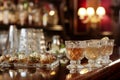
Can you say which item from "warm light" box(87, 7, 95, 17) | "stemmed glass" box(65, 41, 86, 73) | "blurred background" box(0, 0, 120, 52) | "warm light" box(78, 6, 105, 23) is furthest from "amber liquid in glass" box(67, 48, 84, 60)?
"warm light" box(87, 7, 95, 17)

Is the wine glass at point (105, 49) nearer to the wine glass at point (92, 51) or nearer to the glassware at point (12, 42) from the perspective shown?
the wine glass at point (92, 51)

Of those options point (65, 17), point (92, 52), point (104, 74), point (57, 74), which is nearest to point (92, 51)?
point (92, 52)

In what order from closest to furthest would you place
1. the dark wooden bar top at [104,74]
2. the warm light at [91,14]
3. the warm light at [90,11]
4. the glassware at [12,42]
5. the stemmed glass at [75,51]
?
the dark wooden bar top at [104,74] < the stemmed glass at [75,51] < the glassware at [12,42] < the warm light at [91,14] < the warm light at [90,11]

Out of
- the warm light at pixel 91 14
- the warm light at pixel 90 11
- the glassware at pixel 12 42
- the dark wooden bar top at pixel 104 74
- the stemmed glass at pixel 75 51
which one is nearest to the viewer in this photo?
the dark wooden bar top at pixel 104 74

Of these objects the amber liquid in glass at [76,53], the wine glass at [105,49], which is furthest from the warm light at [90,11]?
the amber liquid in glass at [76,53]

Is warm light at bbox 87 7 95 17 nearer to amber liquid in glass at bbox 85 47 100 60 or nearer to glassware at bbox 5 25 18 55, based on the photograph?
glassware at bbox 5 25 18 55

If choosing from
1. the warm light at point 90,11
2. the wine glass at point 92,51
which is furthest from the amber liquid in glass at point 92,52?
the warm light at point 90,11

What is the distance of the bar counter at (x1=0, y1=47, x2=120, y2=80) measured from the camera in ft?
2.95

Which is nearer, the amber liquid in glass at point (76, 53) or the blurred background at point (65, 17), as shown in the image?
the amber liquid in glass at point (76, 53)

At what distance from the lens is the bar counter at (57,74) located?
898 mm

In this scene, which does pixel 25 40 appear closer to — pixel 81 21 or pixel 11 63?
pixel 11 63

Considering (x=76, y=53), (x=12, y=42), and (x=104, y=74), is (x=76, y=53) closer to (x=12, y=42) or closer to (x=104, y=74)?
(x=104, y=74)

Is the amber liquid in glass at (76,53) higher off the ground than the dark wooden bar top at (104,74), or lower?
lower

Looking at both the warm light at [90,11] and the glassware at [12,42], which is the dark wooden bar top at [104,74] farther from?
the warm light at [90,11]
